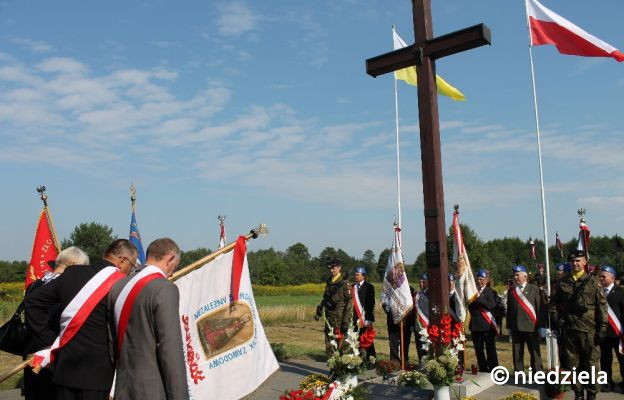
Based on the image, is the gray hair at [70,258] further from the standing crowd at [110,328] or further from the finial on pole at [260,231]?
the finial on pole at [260,231]

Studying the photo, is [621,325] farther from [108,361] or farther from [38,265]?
[38,265]

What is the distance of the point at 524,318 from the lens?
28.9ft

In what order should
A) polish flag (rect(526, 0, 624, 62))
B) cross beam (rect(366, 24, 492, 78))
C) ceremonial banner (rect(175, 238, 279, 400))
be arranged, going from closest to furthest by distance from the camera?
ceremonial banner (rect(175, 238, 279, 400))
cross beam (rect(366, 24, 492, 78))
polish flag (rect(526, 0, 624, 62))

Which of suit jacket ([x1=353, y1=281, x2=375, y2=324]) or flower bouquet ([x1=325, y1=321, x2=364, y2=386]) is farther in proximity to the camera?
suit jacket ([x1=353, y1=281, x2=375, y2=324])

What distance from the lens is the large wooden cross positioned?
21.9 ft

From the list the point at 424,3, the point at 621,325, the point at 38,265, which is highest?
the point at 424,3

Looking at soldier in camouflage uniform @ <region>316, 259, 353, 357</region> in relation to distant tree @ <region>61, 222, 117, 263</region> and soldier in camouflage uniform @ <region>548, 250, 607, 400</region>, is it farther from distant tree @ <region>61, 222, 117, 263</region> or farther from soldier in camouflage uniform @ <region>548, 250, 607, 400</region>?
distant tree @ <region>61, 222, 117, 263</region>

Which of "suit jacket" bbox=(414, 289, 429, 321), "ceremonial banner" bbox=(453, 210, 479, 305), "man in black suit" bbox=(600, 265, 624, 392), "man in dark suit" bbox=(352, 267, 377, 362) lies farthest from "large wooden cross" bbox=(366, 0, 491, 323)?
"man in dark suit" bbox=(352, 267, 377, 362)

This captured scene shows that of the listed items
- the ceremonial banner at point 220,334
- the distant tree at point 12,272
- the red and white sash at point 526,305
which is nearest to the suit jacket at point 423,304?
the red and white sash at point 526,305

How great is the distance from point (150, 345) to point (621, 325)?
8.22m

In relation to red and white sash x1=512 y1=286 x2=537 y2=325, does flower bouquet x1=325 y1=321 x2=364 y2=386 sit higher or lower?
lower

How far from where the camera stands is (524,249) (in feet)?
242

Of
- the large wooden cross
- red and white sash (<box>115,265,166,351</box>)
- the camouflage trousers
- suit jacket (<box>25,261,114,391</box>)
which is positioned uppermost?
the large wooden cross

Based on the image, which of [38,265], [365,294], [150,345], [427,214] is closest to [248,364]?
[150,345]
